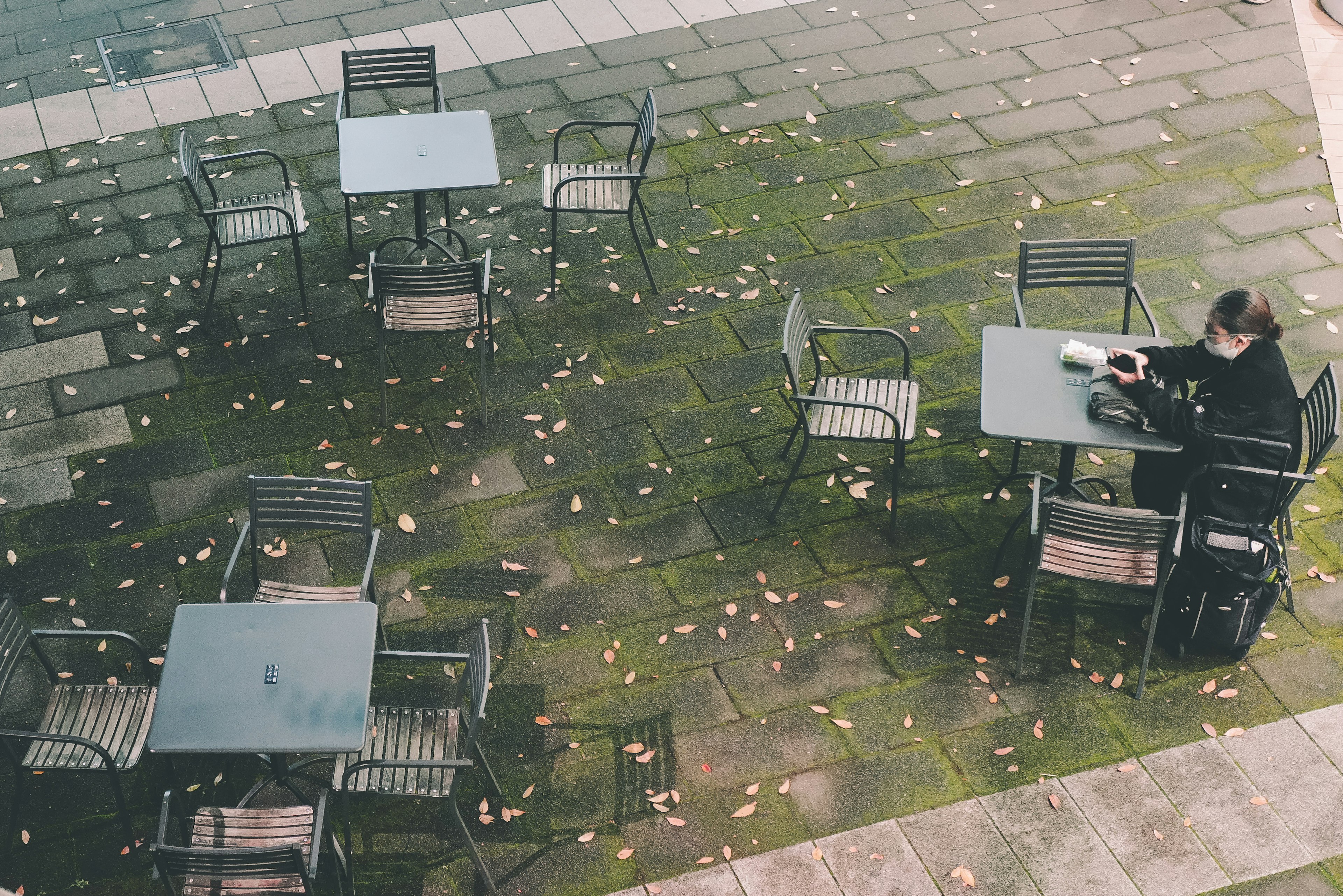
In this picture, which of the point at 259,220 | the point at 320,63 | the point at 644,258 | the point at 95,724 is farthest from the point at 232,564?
the point at 320,63

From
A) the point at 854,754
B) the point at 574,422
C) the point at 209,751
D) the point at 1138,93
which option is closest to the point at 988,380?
the point at 854,754

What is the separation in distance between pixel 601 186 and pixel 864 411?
7.69ft

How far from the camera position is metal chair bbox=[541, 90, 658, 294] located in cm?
724

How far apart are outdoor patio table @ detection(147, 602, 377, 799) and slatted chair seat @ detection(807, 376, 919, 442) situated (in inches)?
93.2

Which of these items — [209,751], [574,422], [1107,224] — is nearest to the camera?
[209,751]

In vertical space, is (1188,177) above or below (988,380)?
below

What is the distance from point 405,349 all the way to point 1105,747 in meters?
4.32

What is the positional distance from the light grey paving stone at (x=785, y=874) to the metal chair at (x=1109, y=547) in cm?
135

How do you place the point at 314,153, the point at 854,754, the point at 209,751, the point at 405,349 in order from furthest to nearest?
1. the point at 314,153
2. the point at 405,349
3. the point at 854,754
4. the point at 209,751

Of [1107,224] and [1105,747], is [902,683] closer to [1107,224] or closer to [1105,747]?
[1105,747]

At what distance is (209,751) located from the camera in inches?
170

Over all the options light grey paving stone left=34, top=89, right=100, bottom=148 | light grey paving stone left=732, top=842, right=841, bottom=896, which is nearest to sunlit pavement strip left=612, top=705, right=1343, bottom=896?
light grey paving stone left=732, top=842, right=841, bottom=896

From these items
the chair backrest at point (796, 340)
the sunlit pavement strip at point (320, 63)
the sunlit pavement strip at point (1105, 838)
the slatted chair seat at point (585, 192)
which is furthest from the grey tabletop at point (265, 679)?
the sunlit pavement strip at point (320, 63)

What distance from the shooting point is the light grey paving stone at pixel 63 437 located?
6.65 m
